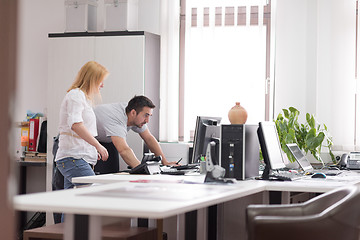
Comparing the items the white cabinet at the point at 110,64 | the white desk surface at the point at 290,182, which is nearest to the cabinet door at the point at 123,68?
the white cabinet at the point at 110,64

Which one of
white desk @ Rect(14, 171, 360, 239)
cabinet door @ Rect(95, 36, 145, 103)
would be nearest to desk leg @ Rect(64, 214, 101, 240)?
white desk @ Rect(14, 171, 360, 239)

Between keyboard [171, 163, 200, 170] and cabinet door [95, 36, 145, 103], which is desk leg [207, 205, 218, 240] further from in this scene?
cabinet door [95, 36, 145, 103]

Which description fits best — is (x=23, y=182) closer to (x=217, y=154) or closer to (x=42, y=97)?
(x=42, y=97)

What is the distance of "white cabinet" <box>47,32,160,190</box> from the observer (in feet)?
18.1

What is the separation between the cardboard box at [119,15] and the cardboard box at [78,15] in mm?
208

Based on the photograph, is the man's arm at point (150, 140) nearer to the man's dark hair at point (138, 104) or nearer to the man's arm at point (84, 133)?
the man's dark hair at point (138, 104)

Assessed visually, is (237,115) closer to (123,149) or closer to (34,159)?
(123,149)

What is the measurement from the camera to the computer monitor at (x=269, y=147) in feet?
10.9

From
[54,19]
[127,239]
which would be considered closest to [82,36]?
[54,19]

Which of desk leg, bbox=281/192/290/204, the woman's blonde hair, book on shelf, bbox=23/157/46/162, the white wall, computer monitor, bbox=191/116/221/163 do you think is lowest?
book on shelf, bbox=23/157/46/162

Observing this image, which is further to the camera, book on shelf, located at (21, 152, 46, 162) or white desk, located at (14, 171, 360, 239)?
book on shelf, located at (21, 152, 46, 162)

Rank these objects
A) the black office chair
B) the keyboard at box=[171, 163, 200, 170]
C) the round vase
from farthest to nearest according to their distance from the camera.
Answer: the round vase, the keyboard at box=[171, 163, 200, 170], the black office chair

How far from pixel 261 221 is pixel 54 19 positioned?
4668mm

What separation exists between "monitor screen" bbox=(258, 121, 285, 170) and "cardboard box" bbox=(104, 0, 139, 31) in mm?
2569
